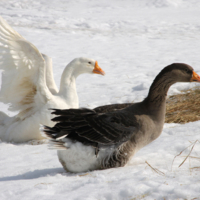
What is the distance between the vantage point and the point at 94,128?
331 cm

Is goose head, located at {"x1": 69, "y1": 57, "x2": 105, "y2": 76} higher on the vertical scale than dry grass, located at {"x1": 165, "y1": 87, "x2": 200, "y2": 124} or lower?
higher

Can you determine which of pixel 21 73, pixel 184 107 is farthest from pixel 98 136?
pixel 184 107

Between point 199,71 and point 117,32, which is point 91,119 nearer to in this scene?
point 199,71

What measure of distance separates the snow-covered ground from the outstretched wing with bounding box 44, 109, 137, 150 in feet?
1.21

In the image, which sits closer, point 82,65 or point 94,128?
point 94,128

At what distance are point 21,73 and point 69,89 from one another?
1.02 m

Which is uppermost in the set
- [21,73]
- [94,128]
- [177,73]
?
[177,73]

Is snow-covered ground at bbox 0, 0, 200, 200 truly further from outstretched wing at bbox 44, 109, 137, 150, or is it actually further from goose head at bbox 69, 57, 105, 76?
goose head at bbox 69, 57, 105, 76

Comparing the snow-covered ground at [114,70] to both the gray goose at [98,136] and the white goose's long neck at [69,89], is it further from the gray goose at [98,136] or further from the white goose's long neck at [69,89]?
the white goose's long neck at [69,89]

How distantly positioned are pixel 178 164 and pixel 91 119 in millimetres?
1153

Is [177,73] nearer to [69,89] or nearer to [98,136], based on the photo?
[98,136]

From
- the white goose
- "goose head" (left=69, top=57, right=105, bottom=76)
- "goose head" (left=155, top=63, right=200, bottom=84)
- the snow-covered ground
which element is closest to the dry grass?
the snow-covered ground

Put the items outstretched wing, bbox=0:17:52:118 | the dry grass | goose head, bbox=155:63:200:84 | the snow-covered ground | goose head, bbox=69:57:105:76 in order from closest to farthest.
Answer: the snow-covered ground < goose head, bbox=155:63:200:84 < outstretched wing, bbox=0:17:52:118 < the dry grass < goose head, bbox=69:57:105:76

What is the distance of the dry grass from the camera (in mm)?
5364
